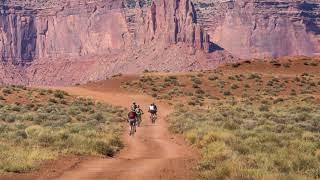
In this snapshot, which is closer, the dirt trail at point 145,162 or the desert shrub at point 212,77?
the dirt trail at point 145,162

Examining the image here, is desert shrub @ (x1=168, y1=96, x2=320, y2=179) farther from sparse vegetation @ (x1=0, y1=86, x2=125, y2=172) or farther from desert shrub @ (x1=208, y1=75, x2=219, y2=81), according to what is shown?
desert shrub @ (x1=208, y1=75, x2=219, y2=81)

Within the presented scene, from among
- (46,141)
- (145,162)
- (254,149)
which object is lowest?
(46,141)

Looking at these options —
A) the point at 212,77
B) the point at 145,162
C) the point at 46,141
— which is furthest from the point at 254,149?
the point at 212,77

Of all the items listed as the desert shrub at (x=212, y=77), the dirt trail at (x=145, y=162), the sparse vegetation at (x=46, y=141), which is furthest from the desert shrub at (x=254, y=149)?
the desert shrub at (x=212, y=77)

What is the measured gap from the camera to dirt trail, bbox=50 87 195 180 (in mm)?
18734

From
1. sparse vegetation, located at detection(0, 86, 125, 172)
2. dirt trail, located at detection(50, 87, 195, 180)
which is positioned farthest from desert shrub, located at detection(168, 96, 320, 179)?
sparse vegetation, located at detection(0, 86, 125, 172)

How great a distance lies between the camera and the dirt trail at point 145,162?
18734 millimetres

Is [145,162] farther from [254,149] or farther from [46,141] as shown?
[46,141]

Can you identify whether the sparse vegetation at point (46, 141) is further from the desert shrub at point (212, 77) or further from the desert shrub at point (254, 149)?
the desert shrub at point (212, 77)

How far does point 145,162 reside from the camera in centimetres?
2178

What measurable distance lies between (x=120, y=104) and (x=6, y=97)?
1138 cm

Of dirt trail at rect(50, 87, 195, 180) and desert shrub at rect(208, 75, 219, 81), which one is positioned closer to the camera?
dirt trail at rect(50, 87, 195, 180)

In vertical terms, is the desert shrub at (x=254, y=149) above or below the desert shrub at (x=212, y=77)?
above

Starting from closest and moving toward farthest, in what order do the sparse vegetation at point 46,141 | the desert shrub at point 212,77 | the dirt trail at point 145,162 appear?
the dirt trail at point 145,162
the sparse vegetation at point 46,141
the desert shrub at point 212,77
